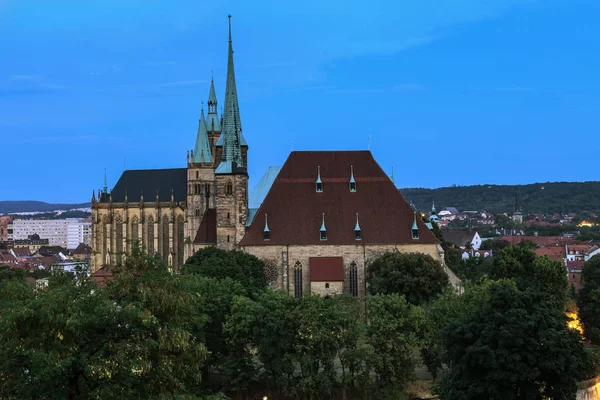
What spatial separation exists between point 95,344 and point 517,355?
16.7 m

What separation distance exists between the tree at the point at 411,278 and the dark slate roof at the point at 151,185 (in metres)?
43.5

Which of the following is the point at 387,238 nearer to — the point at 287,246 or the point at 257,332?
the point at 287,246

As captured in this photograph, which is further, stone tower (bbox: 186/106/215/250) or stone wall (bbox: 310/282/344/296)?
stone tower (bbox: 186/106/215/250)

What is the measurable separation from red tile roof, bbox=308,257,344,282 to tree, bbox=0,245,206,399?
38.4 metres

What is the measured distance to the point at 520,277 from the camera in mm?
57812

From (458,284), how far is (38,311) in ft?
157

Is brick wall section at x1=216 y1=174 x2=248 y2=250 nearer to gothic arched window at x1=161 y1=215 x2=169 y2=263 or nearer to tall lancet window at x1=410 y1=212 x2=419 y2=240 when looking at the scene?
tall lancet window at x1=410 y1=212 x2=419 y2=240

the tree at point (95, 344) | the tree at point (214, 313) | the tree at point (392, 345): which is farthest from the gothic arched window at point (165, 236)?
the tree at point (95, 344)

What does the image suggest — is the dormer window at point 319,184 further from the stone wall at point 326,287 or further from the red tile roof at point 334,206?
the stone wall at point 326,287

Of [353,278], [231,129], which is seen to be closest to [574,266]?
[353,278]

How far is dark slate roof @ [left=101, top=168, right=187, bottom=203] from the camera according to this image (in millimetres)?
97250

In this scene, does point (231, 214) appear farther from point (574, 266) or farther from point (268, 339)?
point (574, 266)

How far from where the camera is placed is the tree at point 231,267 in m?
57.7

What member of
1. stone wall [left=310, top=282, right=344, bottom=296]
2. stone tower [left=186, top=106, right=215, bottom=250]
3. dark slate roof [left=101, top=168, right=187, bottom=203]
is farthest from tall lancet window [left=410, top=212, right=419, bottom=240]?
dark slate roof [left=101, top=168, right=187, bottom=203]
